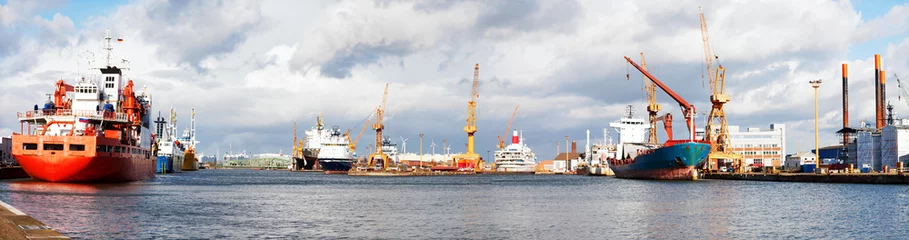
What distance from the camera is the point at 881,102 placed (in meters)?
147

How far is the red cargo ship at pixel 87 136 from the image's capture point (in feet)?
229

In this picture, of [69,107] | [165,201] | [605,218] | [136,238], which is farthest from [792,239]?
[69,107]

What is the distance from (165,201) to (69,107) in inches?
1200

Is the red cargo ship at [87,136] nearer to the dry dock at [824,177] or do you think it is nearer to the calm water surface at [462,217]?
the calm water surface at [462,217]

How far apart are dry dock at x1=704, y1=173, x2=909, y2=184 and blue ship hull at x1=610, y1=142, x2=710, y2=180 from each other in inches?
312

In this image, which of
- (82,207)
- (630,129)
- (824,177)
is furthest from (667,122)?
(82,207)

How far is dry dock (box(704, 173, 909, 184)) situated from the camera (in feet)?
299

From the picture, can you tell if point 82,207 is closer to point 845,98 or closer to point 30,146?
point 30,146

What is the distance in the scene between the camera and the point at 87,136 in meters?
70.1

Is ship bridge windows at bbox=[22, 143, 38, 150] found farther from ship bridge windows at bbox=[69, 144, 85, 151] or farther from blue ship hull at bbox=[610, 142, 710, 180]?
blue ship hull at bbox=[610, 142, 710, 180]

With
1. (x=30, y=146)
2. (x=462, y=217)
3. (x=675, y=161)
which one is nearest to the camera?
(x=462, y=217)

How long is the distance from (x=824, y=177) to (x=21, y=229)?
95.8 metres

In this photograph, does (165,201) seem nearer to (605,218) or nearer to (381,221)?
(381,221)

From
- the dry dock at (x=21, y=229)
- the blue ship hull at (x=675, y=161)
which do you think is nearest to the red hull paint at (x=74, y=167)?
the dry dock at (x=21, y=229)
